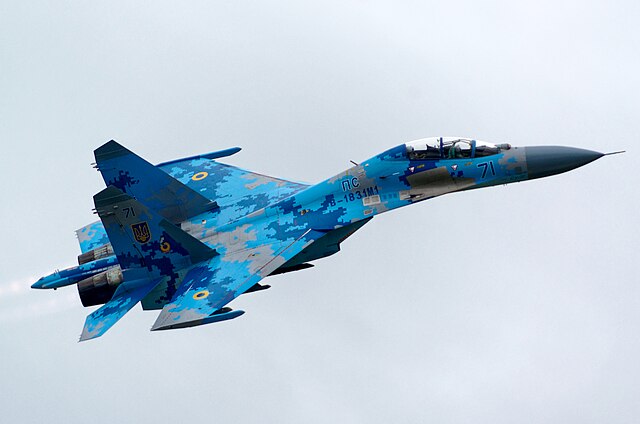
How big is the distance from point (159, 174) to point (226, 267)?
3924mm

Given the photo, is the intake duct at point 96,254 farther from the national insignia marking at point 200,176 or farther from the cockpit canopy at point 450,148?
the cockpit canopy at point 450,148

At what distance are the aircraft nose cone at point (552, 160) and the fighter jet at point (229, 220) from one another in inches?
1.0

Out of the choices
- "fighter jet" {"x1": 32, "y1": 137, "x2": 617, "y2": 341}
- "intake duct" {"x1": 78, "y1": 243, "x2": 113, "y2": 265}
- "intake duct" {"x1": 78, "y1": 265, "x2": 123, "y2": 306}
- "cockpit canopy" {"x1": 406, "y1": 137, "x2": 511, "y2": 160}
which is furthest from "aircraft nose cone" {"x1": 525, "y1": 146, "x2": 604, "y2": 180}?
"intake duct" {"x1": 78, "y1": 243, "x2": 113, "y2": 265}

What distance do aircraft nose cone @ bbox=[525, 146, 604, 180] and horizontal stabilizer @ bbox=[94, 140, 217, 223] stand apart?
30.1 feet

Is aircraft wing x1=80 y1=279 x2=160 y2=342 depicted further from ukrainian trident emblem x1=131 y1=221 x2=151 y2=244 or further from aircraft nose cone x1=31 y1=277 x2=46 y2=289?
aircraft nose cone x1=31 y1=277 x2=46 y2=289

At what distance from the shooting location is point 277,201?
1453 inches

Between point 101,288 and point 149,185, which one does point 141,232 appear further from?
point 149,185

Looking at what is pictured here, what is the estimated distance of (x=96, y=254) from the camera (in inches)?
1483

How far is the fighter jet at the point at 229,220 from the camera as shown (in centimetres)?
3450

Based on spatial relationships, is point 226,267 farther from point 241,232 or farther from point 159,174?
point 159,174

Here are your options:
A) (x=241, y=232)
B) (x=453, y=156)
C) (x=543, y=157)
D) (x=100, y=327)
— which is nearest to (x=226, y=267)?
(x=241, y=232)

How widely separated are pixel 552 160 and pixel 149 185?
37.4ft

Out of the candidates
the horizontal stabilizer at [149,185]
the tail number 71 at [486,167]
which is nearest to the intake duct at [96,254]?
the horizontal stabilizer at [149,185]

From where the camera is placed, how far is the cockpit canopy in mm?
34719
